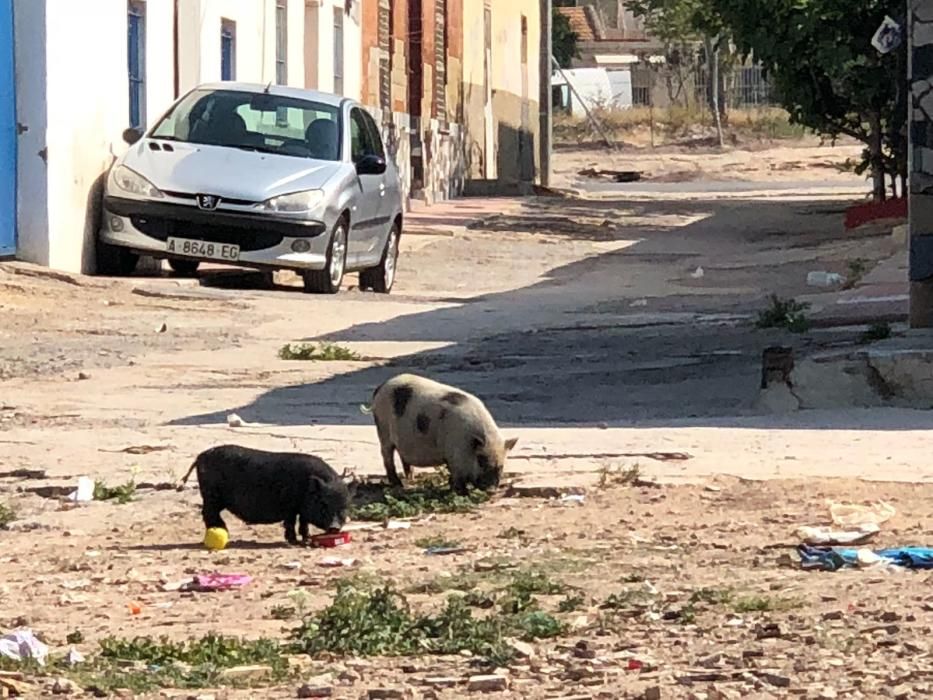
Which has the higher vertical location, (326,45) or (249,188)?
(326,45)

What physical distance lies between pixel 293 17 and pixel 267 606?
70.1 feet

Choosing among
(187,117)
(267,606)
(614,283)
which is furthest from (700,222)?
(267,606)

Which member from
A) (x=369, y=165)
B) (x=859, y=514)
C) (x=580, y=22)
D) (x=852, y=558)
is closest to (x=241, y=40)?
(x=369, y=165)

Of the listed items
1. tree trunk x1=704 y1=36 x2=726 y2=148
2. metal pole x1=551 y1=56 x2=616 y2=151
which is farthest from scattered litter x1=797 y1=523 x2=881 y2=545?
metal pole x1=551 y1=56 x2=616 y2=151

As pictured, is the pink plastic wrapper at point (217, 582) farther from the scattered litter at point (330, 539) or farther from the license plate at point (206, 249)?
the license plate at point (206, 249)

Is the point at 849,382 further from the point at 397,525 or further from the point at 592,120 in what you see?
the point at 592,120

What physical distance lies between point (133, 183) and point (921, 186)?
7455 mm

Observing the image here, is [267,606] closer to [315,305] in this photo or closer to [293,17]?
[315,305]

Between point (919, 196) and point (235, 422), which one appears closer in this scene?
point (235, 422)

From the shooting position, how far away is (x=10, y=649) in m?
5.17

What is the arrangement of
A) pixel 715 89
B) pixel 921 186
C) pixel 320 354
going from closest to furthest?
1. pixel 921 186
2. pixel 320 354
3. pixel 715 89

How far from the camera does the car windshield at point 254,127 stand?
57.4 feet

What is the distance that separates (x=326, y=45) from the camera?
2844cm

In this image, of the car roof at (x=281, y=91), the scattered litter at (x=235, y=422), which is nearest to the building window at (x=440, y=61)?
the car roof at (x=281, y=91)
